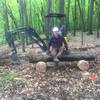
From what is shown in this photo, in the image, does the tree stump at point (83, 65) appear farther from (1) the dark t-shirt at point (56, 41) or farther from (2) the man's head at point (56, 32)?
(2) the man's head at point (56, 32)

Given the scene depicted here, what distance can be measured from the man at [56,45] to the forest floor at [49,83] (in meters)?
0.66

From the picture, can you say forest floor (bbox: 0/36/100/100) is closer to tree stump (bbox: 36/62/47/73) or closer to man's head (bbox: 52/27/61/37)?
tree stump (bbox: 36/62/47/73)

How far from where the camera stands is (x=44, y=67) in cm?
1138

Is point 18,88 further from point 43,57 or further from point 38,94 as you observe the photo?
point 43,57

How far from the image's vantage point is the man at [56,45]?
11508mm

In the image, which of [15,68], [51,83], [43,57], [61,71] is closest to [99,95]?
[51,83]

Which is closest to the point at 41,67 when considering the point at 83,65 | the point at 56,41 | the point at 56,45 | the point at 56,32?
the point at 56,45

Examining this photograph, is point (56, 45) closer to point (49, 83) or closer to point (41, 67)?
point (41, 67)

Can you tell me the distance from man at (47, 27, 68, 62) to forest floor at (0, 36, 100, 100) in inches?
25.9

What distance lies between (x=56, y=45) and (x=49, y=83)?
78.6 inches

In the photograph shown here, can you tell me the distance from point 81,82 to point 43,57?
7.36 feet

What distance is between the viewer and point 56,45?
11625 mm

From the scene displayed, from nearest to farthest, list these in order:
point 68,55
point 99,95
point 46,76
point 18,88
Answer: point 99,95
point 18,88
point 46,76
point 68,55

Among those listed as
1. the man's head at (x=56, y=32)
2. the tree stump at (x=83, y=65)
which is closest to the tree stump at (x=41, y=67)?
the man's head at (x=56, y=32)
